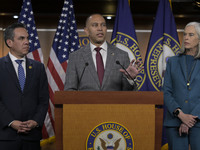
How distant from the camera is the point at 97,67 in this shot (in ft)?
8.69

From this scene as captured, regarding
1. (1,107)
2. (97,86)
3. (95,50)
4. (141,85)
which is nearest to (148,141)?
(97,86)

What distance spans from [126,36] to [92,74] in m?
1.94

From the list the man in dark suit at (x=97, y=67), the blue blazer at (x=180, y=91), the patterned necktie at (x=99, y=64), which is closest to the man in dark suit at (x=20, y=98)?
the man in dark suit at (x=97, y=67)

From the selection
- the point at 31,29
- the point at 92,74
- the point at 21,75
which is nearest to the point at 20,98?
the point at 21,75

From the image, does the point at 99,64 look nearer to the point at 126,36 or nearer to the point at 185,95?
the point at 185,95

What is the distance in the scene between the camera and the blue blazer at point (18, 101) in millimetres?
2533

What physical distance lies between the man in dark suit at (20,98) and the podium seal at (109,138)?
88 centimetres

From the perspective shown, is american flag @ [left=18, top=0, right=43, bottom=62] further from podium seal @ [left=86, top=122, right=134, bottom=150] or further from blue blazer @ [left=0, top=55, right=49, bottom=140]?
podium seal @ [left=86, top=122, right=134, bottom=150]

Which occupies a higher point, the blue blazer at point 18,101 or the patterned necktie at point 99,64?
the patterned necktie at point 99,64

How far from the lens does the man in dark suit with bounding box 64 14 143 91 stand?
2.52 meters

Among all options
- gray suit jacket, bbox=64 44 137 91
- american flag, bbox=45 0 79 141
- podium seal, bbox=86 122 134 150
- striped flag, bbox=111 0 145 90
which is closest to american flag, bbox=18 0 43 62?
american flag, bbox=45 0 79 141

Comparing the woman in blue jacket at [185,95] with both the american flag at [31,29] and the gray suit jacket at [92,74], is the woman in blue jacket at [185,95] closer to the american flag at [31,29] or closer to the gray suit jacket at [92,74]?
the gray suit jacket at [92,74]

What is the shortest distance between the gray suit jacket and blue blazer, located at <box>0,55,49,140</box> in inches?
12.8

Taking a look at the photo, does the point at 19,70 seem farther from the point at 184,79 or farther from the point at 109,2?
the point at 109,2
